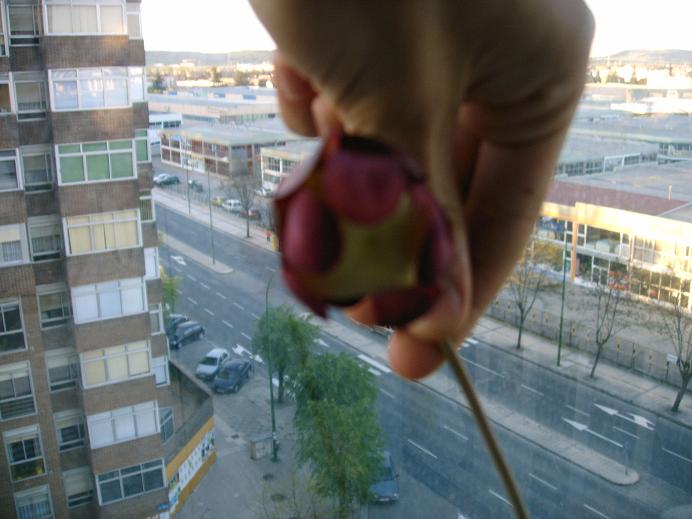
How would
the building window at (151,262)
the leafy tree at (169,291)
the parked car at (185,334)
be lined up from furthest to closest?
the parked car at (185,334)
the leafy tree at (169,291)
the building window at (151,262)

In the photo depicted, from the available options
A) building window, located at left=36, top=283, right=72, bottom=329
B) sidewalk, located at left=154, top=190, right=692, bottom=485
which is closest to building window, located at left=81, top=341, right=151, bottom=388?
building window, located at left=36, top=283, right=72, bottom=329

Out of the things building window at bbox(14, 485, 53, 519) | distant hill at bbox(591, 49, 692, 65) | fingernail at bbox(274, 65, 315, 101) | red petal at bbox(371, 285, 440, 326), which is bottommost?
building window at bbox(14, 485, 53, 519)

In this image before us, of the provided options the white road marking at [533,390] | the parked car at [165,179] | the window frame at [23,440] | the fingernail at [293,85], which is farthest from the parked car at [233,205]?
the fingernail at [293,85]

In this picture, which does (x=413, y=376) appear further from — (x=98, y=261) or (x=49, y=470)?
(x=49, y=470)

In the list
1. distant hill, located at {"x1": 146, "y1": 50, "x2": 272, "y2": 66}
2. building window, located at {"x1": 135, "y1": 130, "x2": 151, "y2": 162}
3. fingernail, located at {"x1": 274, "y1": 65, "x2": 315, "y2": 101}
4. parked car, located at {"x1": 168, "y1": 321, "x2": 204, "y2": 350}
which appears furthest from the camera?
parked car, located at {"x1": 168, "y1": 321, "x2": 204, "y2": 350}

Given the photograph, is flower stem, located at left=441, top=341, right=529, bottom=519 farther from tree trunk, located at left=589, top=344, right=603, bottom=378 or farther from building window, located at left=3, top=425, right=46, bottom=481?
building window, located at left=3, top=425, right=46, bottom=481

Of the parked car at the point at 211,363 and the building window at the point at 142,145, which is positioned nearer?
the building window at the point at 142,145

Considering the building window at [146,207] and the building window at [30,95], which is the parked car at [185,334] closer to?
the building window at [146,207]

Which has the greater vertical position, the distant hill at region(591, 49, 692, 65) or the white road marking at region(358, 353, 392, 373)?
the distant hill at region(591, 49, 692, 65)

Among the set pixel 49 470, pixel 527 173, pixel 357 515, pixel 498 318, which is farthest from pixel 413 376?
pixel 49 470
